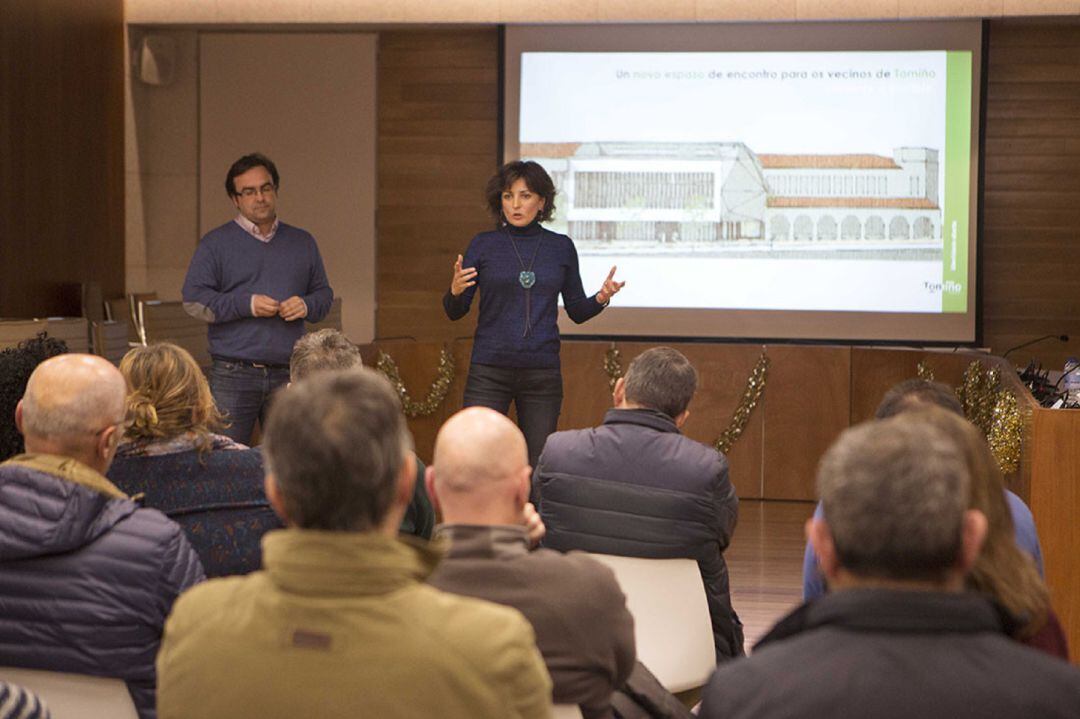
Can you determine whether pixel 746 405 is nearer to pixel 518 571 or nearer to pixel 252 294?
pixel 252 294

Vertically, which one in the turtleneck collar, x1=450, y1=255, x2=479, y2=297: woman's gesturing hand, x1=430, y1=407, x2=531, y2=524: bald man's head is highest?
the turtleneck collar

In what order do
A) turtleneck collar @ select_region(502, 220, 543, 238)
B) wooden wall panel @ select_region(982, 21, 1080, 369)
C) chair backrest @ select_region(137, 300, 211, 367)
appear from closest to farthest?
1. turtleneck collar @ select_region(502, 220, 543, 238)
2. chair backrest @ select_region(137, 300, 211, 367)
3. wooden wall panel @ select_region(982, 21, 1080, 369)

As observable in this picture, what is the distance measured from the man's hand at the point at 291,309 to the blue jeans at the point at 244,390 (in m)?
0.21

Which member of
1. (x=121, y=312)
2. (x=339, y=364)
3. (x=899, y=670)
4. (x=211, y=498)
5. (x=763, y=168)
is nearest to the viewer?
(x=899, y=670)

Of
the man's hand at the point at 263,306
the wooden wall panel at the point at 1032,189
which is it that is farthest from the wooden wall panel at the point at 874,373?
the man's hand at the point at 263,306

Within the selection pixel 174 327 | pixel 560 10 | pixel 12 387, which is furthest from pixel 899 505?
pixel 560 10

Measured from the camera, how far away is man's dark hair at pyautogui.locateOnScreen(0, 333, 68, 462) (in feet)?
8.73

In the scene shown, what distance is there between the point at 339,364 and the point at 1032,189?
5.55m

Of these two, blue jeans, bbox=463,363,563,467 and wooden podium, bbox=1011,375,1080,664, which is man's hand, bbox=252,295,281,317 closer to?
blue jeans, bbox=463,363,563,467

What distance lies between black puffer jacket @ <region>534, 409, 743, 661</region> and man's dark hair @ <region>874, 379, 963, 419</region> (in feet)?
1.27

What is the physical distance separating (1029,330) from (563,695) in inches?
254

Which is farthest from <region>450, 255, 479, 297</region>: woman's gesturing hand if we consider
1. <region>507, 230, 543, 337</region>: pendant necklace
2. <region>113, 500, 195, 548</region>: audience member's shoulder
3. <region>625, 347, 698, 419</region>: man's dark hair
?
<region>113, 500, 195, 548</region>: audience member's shoulder

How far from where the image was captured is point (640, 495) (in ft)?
9.84

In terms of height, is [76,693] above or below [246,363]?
below
